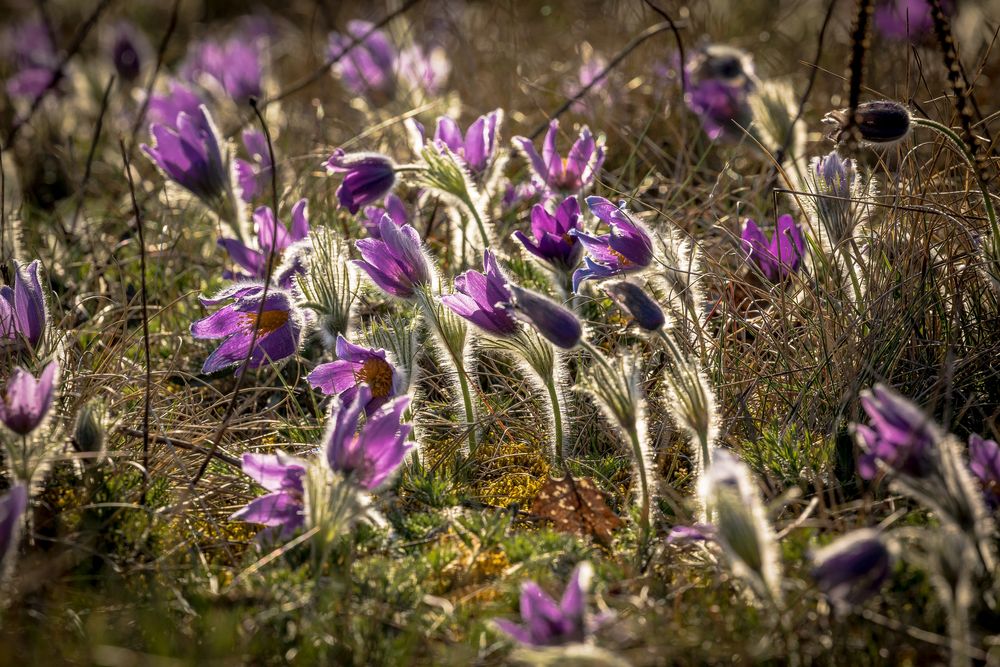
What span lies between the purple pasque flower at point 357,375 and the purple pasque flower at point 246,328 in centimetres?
18

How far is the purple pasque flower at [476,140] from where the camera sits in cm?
274

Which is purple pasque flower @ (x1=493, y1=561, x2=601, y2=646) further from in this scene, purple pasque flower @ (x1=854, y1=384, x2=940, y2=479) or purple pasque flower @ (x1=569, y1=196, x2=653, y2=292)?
purple pasque flower @ (x1=569, y1=196, x2=653, y2=292)

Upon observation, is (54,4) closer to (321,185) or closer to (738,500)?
(321,185)

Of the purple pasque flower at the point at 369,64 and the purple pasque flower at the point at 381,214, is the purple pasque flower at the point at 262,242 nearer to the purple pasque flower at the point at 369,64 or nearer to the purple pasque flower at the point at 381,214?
the purple pasque flower at the point at 381,214

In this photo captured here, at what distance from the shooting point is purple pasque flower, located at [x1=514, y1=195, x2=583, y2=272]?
2.40 m

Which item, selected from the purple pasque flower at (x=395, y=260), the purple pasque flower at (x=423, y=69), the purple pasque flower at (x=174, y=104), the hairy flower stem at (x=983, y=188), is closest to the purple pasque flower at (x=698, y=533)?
the purple pasque flower at (x=395, y=260)

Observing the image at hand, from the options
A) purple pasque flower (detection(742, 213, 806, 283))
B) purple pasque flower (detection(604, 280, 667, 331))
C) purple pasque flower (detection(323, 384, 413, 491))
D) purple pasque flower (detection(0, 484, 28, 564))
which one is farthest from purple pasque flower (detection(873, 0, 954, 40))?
purple pasque flower (detection(0, 484, 28, 564))

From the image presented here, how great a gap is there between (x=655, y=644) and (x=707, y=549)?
300mm

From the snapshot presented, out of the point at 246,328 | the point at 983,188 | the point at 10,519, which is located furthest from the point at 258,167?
the point at 983,188

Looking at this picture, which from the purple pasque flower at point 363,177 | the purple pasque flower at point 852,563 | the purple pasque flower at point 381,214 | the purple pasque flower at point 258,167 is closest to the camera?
the purple pasque flower at point 852,563

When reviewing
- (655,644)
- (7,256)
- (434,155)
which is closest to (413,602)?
(655,644)

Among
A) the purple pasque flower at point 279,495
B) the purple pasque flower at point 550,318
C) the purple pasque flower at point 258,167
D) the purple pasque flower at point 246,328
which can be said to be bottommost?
the purple pasque flower at point 279,495

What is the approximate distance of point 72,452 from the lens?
80.0 inches

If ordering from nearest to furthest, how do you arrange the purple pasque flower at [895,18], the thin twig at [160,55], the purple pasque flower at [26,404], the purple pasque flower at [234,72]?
the purple pasque flower at [26,404] → the thin twig at [160,55] → the purple pasque flower at [895,18] → the purple pasque flower at [234,72]
